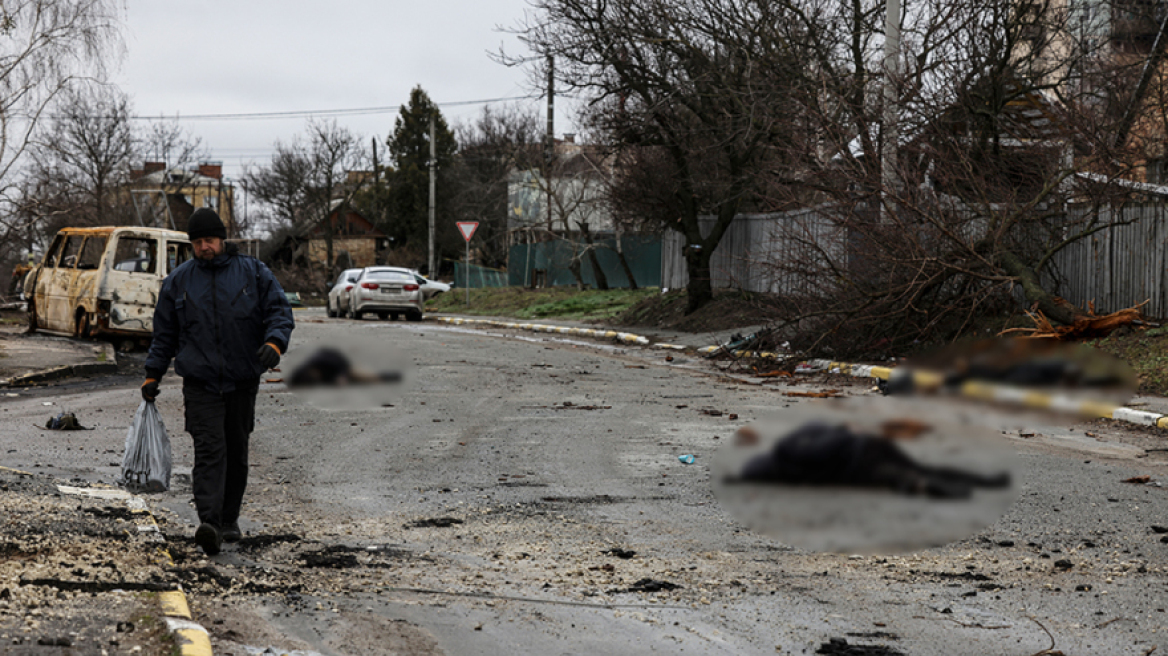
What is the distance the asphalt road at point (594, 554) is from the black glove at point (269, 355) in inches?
20.4

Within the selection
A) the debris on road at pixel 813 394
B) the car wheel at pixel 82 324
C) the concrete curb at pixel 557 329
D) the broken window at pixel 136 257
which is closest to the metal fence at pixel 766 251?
the concrete curb at pixel 557 329

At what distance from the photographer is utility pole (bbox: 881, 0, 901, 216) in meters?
15.2

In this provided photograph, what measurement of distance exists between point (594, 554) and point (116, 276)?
15564 mm

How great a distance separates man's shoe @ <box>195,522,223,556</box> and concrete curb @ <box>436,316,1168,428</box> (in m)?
3.47

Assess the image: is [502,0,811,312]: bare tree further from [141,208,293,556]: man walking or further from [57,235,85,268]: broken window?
[141,208,293,556]: man walking

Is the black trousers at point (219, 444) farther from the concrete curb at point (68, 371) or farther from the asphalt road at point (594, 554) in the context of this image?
the concrete curb at point (68, 371)

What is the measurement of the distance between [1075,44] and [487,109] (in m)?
41.8

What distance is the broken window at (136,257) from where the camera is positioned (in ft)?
62.6

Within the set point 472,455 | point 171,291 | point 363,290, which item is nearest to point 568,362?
point 363,290

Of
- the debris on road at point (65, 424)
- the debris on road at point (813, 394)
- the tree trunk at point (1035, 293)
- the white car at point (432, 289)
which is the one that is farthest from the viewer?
the white car at point (432, 289)

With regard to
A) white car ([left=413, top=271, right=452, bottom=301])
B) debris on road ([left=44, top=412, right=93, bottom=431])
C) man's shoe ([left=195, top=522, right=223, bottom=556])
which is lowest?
debris on road ([left=44, top=412, right=93, bottom=431])

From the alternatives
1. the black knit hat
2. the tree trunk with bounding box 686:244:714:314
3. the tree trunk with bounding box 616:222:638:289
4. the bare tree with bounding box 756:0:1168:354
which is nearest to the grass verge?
the tree trunk with bounding box 616:222:638:289

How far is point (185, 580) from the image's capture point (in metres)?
5.20

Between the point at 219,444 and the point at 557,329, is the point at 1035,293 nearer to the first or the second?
the point at 219,444
